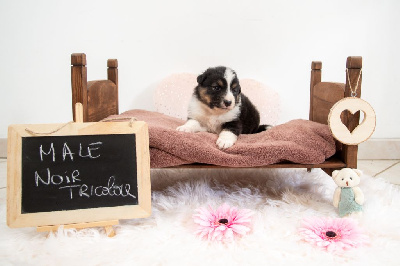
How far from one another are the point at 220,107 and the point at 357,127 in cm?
74

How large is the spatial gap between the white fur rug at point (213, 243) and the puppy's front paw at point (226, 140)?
309 mm

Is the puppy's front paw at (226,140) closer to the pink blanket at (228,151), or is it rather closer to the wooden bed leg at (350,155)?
the pink blanket at (228,151)

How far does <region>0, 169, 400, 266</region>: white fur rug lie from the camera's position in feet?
4.00

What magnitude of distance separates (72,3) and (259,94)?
1.74 m

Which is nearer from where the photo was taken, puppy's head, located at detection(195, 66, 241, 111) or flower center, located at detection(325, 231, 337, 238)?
flower center, located at detection(325, 231, 337, 238)

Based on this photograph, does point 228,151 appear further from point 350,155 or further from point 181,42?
point 181,42

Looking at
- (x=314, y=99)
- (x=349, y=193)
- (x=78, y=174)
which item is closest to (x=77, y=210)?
(x=78, y=174)

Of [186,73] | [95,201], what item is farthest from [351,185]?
[186,73]

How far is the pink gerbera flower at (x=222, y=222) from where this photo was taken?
4.48 ft

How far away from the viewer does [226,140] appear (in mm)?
1695

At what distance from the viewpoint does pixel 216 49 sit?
2.89 meters

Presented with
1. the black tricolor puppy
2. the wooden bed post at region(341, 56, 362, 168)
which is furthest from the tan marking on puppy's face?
the wooden bed post at region(341, 56, 362, 168)

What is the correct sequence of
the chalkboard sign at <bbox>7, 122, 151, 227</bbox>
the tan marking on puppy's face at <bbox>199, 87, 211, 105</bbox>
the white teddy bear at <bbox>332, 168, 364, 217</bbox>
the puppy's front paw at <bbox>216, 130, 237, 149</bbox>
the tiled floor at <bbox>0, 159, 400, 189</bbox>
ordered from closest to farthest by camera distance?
1. the chalkboard sign at <bbox>7, 122, 151, 227</bbox>
2. the white teddy bear at <bbox>332, 168, 364, 217</bbox>
3. the puppy's front paw at <bbox>216, 130, 237, 149</bbox>
4. the tan marking on puppy's face at <bbox>199, 87, 211, 105</bbox>
5. the tiled floor at <bbox>0, 159, 400, 189</bbox>

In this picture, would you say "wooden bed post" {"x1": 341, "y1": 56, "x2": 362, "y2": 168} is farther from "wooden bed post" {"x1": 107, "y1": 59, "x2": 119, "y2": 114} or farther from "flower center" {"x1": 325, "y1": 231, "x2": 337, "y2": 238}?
"wooden bed post" {"x1": 107, "y1": 59, "x2": 119, "y2": 114}
